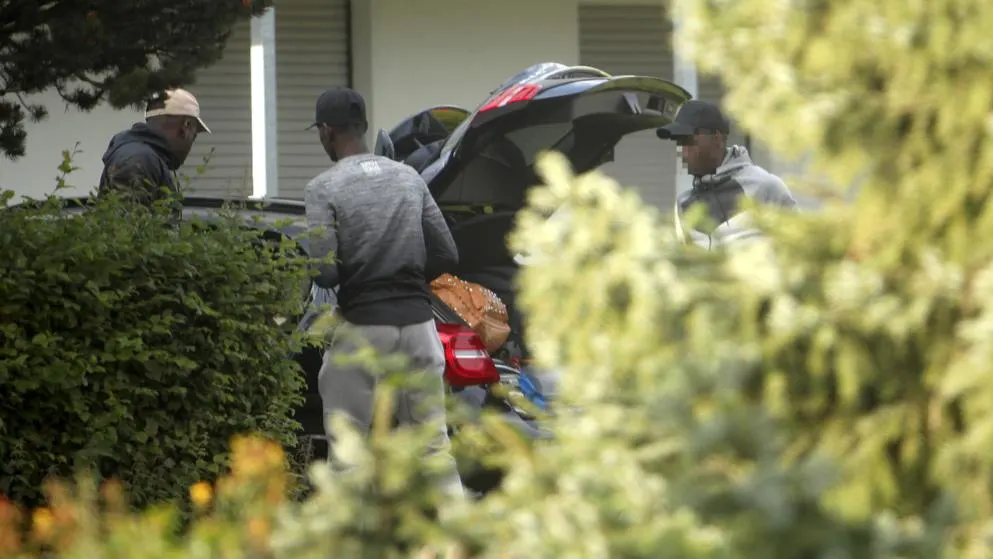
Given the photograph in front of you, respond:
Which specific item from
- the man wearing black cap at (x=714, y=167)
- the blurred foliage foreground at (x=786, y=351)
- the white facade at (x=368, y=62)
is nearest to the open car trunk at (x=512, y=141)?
the man wearing black cap at (x=714, y=167)

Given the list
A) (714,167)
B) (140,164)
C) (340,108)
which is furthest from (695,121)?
(140,164)

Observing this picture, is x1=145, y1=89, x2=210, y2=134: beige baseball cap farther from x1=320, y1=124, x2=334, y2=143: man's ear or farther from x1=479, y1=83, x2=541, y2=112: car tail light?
x1=479, y1=83, x2=541, y2=112: car tail light

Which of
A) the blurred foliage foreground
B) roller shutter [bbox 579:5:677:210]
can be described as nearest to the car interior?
the blurred foliage foreground

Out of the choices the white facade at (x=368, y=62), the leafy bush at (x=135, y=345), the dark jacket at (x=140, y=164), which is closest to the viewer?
the leafy bush at (x=135, y=345)

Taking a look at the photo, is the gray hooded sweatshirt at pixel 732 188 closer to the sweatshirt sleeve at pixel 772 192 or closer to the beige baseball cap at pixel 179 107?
the sweatshirt sleeve at pixel 772 192

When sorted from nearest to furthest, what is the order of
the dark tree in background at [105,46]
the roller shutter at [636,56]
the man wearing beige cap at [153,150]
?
the dark tree in background at [105,46]
the man wearing beige cap at [153,150]
the roller shutter at [636,56]

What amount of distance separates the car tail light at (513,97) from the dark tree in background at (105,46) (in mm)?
1101

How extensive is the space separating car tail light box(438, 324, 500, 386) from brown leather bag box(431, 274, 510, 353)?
17cm

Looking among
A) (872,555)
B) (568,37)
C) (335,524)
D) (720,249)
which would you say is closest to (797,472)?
(872,555)

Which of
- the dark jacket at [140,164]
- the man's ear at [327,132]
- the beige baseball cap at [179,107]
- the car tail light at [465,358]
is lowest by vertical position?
Result: the car tail light at [465,358]

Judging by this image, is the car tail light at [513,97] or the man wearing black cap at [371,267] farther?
the car tail light at [513,97]

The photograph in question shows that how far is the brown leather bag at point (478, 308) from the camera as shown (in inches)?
319

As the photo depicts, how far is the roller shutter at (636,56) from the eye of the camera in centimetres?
1730

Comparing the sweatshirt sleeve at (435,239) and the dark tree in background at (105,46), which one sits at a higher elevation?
the dark tree in background at (105,46)
